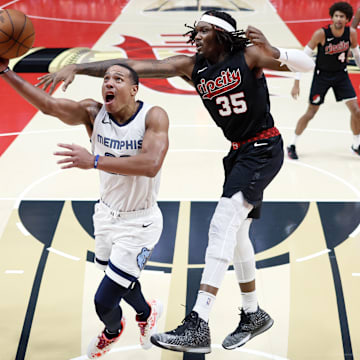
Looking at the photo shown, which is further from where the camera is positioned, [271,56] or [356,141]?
[356,141]

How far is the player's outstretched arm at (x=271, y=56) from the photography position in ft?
12.8

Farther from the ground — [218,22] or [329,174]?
[218,22]

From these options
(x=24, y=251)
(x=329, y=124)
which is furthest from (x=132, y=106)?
(x=329, y=124)

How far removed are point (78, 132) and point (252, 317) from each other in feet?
17.0

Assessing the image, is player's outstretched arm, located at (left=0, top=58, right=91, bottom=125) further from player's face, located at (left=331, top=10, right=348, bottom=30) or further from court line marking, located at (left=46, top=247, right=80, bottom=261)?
player's face, located at (left=331, top=10, right=348, bottom=30)

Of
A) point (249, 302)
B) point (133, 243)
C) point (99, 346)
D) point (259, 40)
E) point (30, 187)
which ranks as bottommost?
point (30, 187)

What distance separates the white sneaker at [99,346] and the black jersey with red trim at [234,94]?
5.72 ft

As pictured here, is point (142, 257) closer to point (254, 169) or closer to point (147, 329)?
point (147, 329)

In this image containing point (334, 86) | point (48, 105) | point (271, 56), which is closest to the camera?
point (48, 105)

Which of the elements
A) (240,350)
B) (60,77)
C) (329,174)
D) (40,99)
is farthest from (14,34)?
(329,174)

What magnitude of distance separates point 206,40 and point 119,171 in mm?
1185

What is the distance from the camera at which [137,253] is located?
3.99 m

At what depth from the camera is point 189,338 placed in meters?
3.69

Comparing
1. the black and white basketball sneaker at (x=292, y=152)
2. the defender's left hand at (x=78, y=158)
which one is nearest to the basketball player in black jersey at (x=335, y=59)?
the black and white basketball sneaker at (x=292, y=152)
